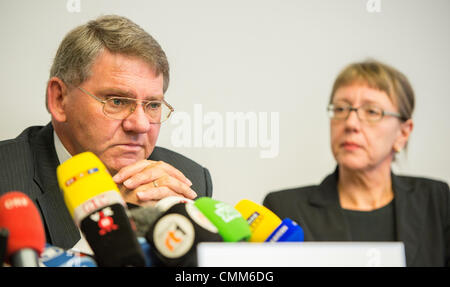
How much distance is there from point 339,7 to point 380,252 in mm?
1239

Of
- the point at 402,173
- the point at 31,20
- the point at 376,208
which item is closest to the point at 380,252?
the point at 376,208

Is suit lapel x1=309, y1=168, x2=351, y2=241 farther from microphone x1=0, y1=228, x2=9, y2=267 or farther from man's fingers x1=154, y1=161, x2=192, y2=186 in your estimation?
microphone x1=0, y1=228, x2=9, y2=267

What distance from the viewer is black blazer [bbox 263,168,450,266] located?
1766mm

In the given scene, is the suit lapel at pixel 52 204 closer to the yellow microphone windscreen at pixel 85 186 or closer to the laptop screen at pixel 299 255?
the yellow microphone windscreen at pixel 85 186

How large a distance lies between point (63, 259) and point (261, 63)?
1205 millimetres

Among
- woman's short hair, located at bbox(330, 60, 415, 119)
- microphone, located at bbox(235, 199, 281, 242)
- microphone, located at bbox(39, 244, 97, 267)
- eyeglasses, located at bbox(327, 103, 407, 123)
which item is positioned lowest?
microphone, located at bbox(235, 199, 281, 242)

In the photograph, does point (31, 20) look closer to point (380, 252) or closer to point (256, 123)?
point (256, 123)

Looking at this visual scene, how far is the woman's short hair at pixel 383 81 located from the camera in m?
1.81

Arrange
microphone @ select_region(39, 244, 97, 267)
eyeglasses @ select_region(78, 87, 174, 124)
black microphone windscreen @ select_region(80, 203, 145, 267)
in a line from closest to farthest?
black microphone windscreen @ select_region(80, 203, 145, 267) < microphone @ select_region(39, 244, 97, 267) < eyeglasses @ select_region(78, 87, 174, 124)

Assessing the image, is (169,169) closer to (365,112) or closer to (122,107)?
(122,107)

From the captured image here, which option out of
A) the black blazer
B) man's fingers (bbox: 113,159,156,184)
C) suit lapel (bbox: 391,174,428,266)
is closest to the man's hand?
man's fingers (bbox: 113,159,156,184)

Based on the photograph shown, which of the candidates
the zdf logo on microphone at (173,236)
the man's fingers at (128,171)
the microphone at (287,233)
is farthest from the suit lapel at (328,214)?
the zdf logo on microphone at (173,236)

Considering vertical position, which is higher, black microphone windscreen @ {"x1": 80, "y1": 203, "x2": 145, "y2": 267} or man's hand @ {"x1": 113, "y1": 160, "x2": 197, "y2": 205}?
black microphone windscreen @ {"x1": 80, "y1": 203, "x2": 145, "y2": 267}

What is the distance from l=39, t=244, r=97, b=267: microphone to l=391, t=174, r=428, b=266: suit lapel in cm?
119
